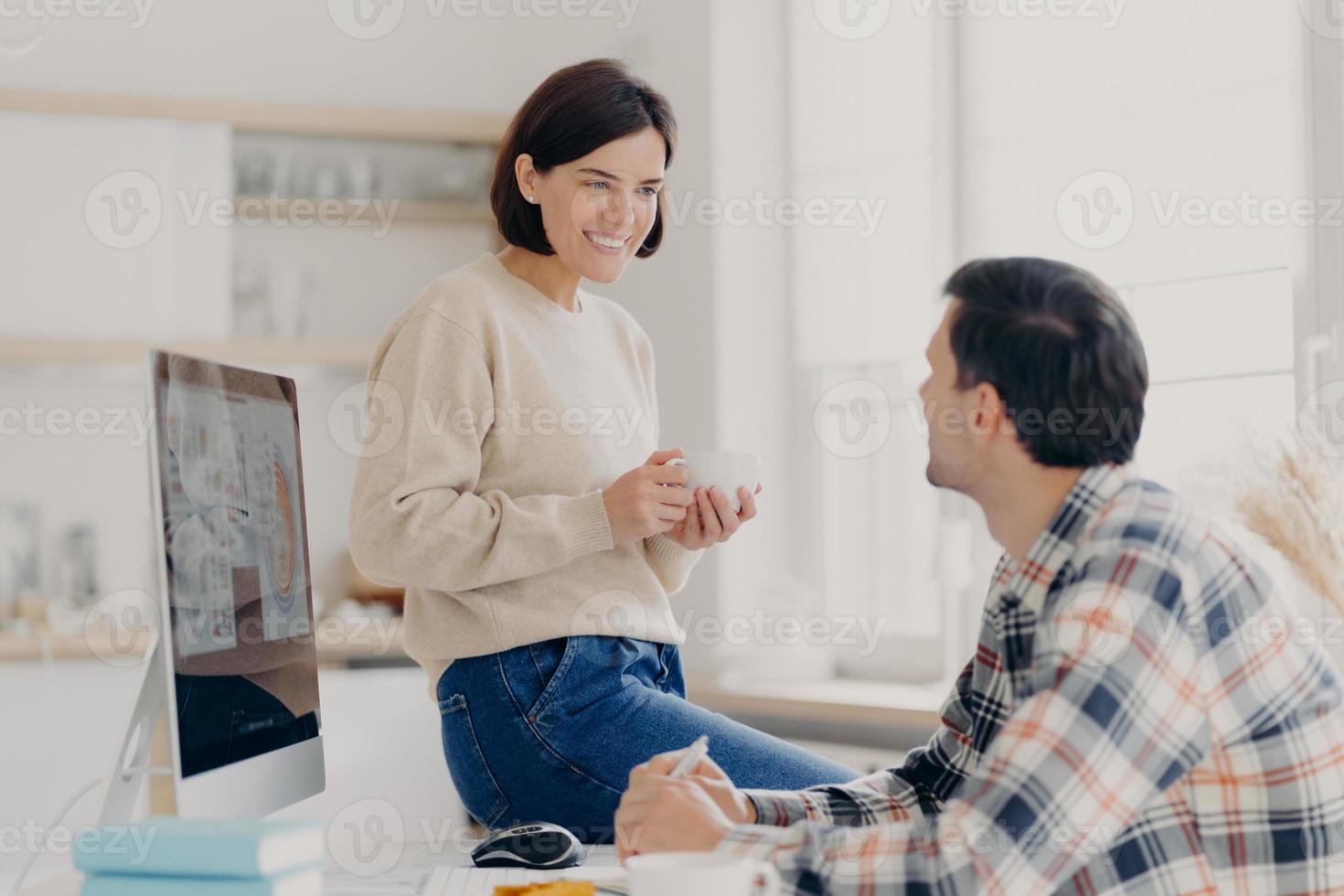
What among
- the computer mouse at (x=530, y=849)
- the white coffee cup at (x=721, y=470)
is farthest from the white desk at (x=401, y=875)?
the white coffee cup at (x=721, y=470)

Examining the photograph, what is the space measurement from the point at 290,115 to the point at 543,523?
2.83 metres

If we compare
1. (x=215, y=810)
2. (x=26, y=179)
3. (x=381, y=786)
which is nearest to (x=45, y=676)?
(x=381, y=786)

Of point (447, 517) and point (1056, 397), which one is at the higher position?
point (1056, 397)

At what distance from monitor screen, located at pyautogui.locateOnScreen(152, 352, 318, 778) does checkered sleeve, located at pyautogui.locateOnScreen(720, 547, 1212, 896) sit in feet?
1.51

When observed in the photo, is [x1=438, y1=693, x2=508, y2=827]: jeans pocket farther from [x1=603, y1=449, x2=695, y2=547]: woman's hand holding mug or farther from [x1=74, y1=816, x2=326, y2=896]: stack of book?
[x1=74, y1=816, x2=326, y2=896]: stack of book

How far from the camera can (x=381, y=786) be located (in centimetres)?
364

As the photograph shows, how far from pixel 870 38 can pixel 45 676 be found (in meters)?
Answer: 2.69

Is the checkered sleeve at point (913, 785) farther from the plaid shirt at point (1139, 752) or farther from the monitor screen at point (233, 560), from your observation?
the monitor screen at point (233, 560)

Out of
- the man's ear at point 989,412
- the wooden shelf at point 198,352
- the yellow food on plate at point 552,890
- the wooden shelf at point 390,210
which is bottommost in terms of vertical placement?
the yellow food on plate at point 552,890

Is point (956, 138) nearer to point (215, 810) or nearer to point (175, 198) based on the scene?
point (175, 198)

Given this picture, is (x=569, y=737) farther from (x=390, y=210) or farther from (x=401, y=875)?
(x=390, y=210)

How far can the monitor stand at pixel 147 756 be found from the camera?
1.05 metres

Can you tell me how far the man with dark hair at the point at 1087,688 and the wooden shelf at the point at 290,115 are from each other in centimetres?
293

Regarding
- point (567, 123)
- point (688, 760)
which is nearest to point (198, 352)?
point (567, 123)
